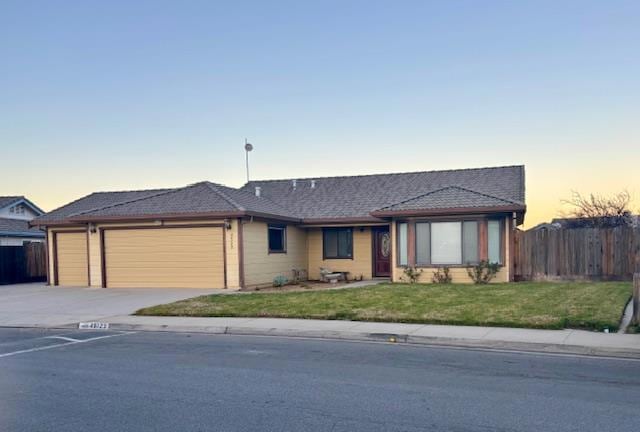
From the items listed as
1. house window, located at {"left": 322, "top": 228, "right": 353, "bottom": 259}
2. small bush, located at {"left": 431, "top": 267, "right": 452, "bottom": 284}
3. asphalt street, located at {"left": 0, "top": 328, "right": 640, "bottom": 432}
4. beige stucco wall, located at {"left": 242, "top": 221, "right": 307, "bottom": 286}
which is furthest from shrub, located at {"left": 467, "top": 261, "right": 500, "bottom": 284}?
asphalt street, located at {"left": 0, "top": 328, "right": 640, "bottom": 432}

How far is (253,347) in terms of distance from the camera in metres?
10.4

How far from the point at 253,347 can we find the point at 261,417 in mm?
4461

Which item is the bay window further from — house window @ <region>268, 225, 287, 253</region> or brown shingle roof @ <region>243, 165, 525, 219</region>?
house window @ <region>268, 225, 287, 253</region>

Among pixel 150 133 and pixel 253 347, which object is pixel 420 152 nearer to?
pixel 150 133

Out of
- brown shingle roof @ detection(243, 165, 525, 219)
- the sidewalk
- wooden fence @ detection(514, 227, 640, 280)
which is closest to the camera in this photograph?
the sidewalk

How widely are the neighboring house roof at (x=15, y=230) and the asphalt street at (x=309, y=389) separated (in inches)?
914

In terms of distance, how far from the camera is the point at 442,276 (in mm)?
21094

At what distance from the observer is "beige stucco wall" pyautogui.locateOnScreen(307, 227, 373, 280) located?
25.2 meters

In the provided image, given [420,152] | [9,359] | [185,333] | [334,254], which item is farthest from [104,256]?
[420,152]

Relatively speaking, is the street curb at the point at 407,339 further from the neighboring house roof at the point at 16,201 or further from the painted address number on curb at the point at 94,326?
the neighboring house roof at the point at 16,201

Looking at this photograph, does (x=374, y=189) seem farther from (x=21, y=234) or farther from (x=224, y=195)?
(x=21, y=234)

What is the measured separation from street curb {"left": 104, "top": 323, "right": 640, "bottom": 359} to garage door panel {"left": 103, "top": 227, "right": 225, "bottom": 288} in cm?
770

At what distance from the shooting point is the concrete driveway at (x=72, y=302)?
47.5ft

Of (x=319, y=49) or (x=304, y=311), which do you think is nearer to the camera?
(x=304, y=311)
